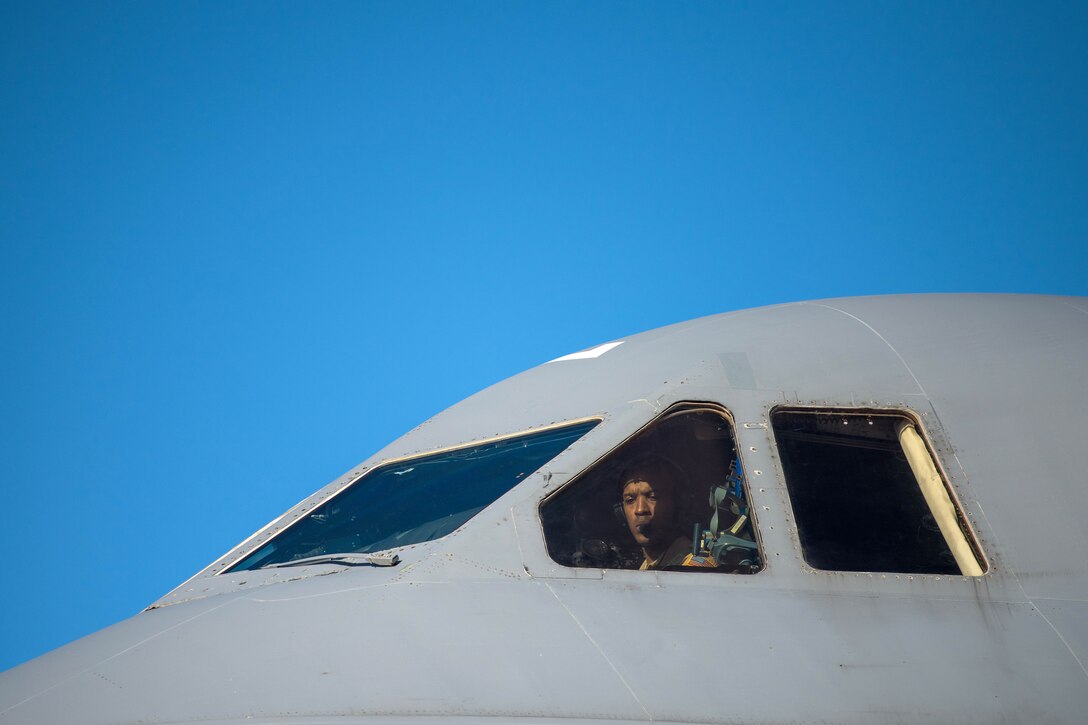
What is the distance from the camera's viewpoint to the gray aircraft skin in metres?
4.15

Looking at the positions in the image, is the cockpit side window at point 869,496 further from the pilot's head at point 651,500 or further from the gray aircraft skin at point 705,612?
the pilot's head at point 651,500

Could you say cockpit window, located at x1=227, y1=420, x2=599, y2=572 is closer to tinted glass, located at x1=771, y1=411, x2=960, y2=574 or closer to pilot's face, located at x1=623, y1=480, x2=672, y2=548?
pilot's face, located at x1=623, y1=480, x2=672, y2=548

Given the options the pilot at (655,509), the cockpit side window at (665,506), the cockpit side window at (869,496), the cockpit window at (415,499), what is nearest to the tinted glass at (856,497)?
the cockpit side window at (869,496)

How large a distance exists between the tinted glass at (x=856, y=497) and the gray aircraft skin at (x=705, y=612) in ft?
0.26

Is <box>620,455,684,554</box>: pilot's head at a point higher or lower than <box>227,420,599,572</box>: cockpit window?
lower

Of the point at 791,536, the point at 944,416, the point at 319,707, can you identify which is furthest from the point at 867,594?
the point at 319,707

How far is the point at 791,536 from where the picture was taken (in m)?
5.07

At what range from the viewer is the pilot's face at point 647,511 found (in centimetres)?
530

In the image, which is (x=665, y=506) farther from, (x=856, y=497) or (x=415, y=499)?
(x=415, y=499)

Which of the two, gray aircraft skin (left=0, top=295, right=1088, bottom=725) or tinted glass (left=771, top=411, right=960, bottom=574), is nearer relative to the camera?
gray aircraft skin (left=0, top=295, right=1088, bottom=725)

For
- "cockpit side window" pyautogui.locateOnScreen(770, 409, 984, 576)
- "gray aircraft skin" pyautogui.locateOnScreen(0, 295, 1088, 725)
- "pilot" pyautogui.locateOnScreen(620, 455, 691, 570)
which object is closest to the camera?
"gray aircraft skin" pyautogui.locateOnScreen(0, 295, 1088, 725)

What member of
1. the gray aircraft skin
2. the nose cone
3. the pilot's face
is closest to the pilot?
the pilot's face

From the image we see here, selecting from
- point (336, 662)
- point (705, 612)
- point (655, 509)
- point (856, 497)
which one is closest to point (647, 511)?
point (655, 509)

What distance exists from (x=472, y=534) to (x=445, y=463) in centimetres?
167
